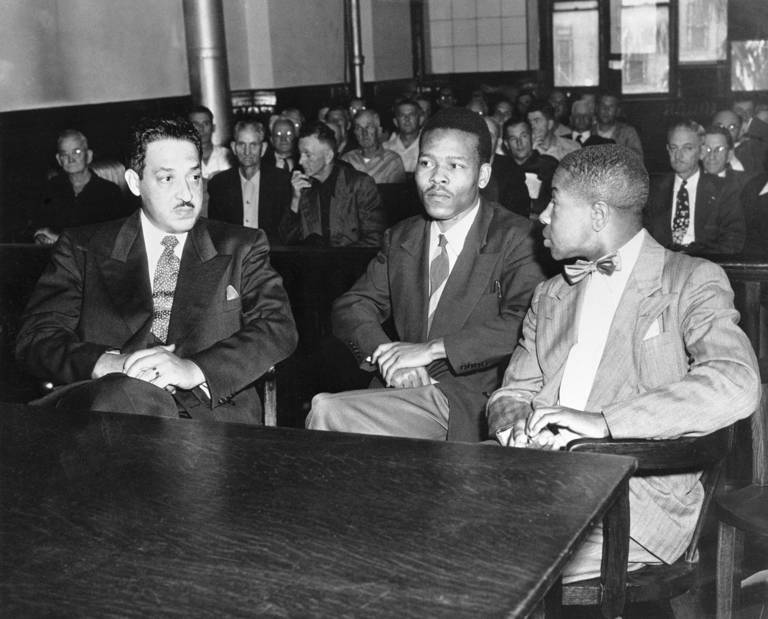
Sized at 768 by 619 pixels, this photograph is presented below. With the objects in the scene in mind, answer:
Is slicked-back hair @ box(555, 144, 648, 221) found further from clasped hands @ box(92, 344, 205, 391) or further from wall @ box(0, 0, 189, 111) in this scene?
wall @ box(0, 0, 189, 111)

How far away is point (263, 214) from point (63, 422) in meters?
4.13

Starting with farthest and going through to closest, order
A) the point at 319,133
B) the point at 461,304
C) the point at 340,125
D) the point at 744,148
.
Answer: the point at 340,125 < the point at 744,148 < the point at 319,133 < the point at 461,304

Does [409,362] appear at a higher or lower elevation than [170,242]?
lower

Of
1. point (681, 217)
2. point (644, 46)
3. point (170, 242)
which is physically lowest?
point (681, 217)

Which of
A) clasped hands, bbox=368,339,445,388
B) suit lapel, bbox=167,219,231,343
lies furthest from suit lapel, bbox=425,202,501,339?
suit lapel, bbox=167,219,231,343

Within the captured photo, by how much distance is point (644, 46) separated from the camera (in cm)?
1359

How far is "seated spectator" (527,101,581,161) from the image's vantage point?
8.25 metres

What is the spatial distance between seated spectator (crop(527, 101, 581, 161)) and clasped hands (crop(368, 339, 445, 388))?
18.9 ft

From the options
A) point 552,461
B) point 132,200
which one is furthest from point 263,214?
point 552,461

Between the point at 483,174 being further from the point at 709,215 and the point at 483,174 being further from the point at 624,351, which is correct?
the point at 709,215

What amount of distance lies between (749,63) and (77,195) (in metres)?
10.1

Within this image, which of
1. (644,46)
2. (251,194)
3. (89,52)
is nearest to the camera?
(251,194)

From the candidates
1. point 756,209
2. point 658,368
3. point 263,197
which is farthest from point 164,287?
point 756,209

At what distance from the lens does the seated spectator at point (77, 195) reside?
5.70 m
